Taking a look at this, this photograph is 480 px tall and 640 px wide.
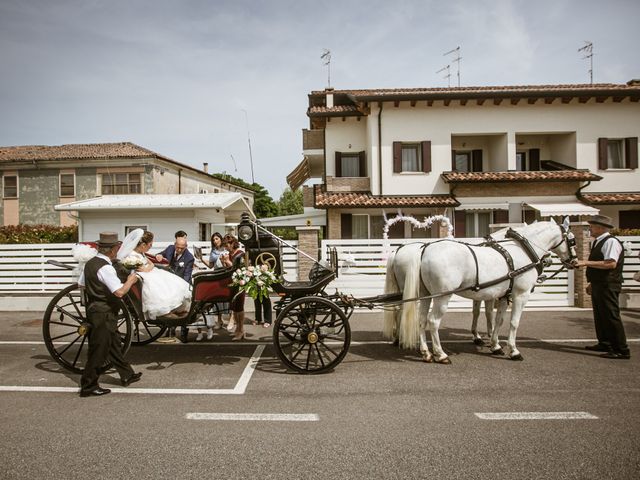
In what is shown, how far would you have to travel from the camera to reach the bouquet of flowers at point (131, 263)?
5.09 meters

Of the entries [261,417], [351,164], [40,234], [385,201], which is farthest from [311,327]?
[351,164]

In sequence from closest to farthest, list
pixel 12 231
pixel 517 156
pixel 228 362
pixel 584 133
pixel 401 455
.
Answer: pixel 401 455
pixel 228 362
pixel 12 231
pixel 584 133
pixel 517 156

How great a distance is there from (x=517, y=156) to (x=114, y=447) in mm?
22250

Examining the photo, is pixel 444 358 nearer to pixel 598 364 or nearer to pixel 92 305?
pixel 598 364

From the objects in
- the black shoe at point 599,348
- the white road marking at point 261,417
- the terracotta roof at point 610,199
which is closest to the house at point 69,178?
the terracotta roof at point 610,199

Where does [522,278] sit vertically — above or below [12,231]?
below

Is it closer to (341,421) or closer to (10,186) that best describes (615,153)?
(341,421)

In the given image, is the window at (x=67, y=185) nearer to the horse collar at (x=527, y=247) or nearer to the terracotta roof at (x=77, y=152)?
the terracotta roof at (x=77, y=152)

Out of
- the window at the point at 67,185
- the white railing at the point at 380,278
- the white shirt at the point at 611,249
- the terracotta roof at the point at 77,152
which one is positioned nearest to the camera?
the white shirt at the point at 611,249

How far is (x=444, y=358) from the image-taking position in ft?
19.0

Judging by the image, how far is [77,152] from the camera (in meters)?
30.9

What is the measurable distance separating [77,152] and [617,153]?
33.8 metres

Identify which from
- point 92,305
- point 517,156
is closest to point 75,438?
point 92,305

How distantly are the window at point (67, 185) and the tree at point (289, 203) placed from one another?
115 feet
